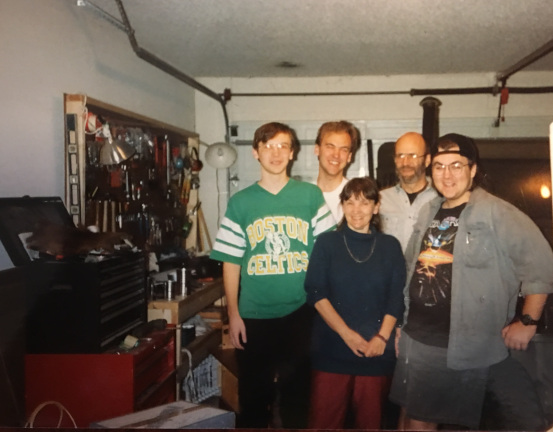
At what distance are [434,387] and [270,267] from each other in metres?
0.75

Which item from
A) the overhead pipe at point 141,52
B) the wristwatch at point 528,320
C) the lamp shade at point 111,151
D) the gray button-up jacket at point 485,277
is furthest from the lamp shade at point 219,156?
the wristwatch at point 528,320

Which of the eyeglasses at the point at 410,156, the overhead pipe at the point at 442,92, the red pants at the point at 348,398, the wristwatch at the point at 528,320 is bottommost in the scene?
the red pants at the point at 348,398

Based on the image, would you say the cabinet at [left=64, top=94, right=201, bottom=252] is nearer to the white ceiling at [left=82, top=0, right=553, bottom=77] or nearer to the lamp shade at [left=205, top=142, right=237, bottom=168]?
the lamp shade at [left=205, top=142, right=237, bottom=168]

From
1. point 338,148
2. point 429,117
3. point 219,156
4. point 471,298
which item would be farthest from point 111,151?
point 429,117

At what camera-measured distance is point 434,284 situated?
1745 millimetres

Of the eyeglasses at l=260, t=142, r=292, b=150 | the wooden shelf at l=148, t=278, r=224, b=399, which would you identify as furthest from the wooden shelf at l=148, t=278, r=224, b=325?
the eyeglasses at l=260, t=142, r=292, b=150

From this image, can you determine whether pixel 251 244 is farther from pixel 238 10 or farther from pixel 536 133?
pixel 536 133

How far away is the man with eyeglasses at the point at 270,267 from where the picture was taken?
1.87 meters

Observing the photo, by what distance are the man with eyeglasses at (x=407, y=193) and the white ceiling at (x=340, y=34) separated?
2.97 feet

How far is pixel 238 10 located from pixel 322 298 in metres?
1.74

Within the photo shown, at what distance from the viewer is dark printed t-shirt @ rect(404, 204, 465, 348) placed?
→ 5.69 ft

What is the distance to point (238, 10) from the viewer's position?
2.68 meters

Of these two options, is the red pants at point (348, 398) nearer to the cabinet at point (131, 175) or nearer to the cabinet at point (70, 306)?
the cabinet at point (70, 306)

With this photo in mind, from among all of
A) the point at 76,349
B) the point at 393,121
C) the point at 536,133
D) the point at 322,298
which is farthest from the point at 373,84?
the point at 76,349
